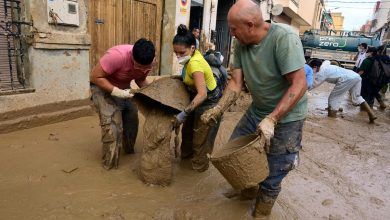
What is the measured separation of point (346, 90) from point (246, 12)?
5.78 m

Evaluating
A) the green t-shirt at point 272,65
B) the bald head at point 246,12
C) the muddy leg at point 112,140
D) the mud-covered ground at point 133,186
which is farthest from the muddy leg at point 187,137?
the bald head at point 246,12

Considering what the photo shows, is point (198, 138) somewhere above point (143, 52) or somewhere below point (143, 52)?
below

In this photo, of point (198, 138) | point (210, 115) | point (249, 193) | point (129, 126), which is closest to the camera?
point (210, 115)

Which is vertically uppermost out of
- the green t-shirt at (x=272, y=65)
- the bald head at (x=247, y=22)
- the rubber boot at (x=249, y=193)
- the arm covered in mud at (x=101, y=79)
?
the bald head at (x=247, y=22)

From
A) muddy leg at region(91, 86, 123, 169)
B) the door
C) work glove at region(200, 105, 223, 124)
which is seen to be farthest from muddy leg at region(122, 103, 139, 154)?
the door

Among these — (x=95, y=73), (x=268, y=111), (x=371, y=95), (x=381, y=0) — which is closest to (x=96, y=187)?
(x=95, y=73)

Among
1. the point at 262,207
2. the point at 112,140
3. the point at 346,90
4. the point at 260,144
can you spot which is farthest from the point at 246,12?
the point at 346,90

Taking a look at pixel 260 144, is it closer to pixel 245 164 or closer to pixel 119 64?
pixel 245 164

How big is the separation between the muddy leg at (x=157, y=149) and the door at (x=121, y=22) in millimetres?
2914

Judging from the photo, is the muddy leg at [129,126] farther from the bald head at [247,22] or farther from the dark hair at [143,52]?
the bald head at [247,22]

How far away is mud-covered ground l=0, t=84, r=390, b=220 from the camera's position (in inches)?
100

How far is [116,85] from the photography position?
313 centimetres

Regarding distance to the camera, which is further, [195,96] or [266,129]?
[195,96]

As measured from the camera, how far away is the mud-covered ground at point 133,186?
255cm
